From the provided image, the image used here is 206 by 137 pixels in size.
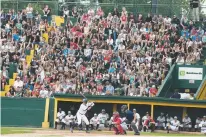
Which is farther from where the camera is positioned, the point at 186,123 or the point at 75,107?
the point at 75,107

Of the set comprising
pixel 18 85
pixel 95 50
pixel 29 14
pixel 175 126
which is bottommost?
pixel 175 126

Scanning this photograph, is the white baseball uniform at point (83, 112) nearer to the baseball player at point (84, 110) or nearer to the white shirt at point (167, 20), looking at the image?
the baseball player at point (84, 110)

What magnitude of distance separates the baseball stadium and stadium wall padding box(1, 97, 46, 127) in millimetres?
57

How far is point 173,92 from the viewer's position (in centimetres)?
4884

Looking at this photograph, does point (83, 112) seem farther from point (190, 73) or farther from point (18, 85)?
point (190, 73)

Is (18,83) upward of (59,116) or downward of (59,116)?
upward

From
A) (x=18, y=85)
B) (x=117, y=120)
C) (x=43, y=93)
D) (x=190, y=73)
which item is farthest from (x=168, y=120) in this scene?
(x=18, y=85)

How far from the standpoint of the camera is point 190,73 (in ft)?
161

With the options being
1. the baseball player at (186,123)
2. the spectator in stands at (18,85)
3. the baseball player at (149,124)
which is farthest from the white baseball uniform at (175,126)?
the spectator in stands at (18,85)

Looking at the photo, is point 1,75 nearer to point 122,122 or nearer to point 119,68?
point 119,68

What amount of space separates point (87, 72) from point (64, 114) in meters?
4.56

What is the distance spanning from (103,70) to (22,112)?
602 centimetres

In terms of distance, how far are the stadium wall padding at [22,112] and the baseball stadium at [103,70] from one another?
0.19 feet

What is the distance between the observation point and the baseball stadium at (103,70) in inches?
1722
